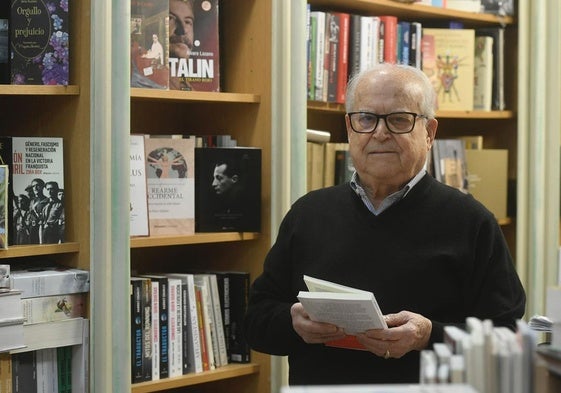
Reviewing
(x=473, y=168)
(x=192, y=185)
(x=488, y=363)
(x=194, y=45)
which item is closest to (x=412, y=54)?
(x=473, y=168)

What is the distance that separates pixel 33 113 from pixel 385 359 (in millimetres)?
1300

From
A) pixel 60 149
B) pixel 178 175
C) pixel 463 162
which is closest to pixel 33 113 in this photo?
pixel 60 149

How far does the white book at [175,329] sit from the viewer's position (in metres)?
2.71

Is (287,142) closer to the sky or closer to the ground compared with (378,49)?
closer to the ground

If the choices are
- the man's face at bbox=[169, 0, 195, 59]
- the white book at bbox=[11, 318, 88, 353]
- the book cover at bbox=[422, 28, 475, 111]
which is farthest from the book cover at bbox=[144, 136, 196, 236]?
the book cover at bbox=[422, 28, 475, 111]

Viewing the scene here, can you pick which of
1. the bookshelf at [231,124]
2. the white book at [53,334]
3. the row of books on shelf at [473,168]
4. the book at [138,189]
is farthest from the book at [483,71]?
the white book at [53,334]

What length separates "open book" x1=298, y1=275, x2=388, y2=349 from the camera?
1835 millimetres

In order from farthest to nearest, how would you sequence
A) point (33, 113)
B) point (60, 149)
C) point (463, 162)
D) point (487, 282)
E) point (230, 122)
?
point (463, 162)
point (230, 122)
point (33, 113)
point (60, 149)
point (487, 282)

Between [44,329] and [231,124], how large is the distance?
961 millimetres

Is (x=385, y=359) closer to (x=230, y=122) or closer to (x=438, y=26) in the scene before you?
(x=230, y=122)

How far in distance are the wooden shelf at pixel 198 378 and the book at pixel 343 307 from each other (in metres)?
0.82

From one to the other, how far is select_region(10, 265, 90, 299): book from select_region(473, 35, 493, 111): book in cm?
177

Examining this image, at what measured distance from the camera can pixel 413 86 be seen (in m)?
2.18

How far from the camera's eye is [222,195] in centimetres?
281
